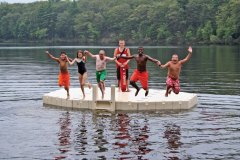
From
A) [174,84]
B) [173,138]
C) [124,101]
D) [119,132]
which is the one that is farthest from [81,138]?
[174,84]

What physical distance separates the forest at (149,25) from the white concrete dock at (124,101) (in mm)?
102172

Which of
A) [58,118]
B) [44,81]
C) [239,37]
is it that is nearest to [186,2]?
[239,37]

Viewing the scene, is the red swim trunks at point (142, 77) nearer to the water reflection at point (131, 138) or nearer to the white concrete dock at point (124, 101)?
the white concrete dock at point (124, 101)

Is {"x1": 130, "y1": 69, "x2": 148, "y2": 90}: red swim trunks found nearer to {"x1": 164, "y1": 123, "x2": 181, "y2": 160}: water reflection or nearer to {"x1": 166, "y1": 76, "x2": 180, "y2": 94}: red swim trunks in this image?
{"x1": 166, "y1": 76, "x2": 180, "y2": 94}: red swim trunks

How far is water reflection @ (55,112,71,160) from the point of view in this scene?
14675 mm

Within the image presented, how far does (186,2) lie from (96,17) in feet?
154

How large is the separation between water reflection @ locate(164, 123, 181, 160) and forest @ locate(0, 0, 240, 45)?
4239 inches

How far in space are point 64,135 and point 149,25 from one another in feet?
475

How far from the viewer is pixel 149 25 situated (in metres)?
160

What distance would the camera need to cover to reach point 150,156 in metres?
14.1

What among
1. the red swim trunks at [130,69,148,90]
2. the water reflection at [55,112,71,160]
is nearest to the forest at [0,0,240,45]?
the red swim trunks at [130,69,148,90]

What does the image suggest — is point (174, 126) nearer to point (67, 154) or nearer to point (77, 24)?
point (67, 154)

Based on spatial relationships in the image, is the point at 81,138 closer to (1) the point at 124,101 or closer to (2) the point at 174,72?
(1) the point at 124,101

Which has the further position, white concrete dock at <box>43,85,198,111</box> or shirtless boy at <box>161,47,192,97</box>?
shirtless boy at <box>161,47,192,97</box>
